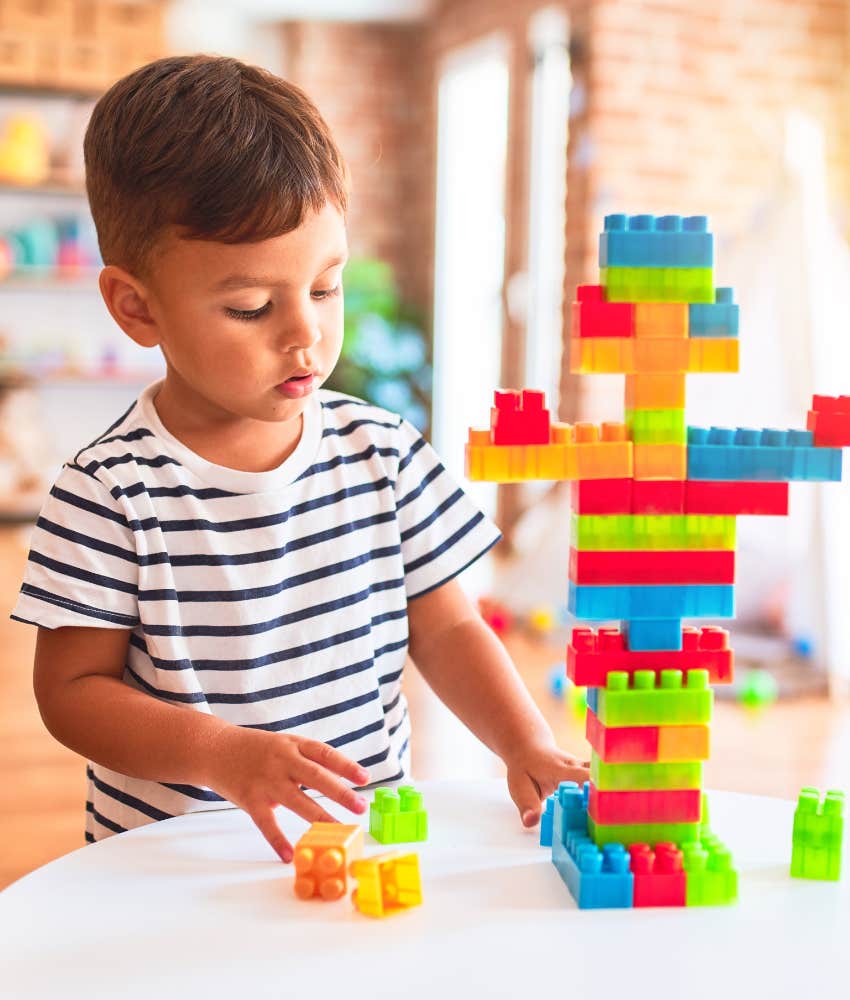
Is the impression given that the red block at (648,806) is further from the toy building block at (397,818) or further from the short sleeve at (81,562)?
the short sleeve at (81,562)

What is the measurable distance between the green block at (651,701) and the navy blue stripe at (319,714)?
0.32 m

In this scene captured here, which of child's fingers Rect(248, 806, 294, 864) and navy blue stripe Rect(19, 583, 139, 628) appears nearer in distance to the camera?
child's fingers Rect(248, 806, 294, 864)

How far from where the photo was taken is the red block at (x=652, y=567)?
0.64 m

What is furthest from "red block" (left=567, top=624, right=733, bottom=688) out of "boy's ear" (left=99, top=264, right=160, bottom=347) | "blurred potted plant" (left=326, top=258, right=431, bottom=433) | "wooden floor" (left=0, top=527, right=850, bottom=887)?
"blurred potted plant" (left=326, top=258, right=431, bottom=433)

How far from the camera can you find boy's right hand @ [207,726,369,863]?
2.23 ft

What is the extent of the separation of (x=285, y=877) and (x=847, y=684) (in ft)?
8.57

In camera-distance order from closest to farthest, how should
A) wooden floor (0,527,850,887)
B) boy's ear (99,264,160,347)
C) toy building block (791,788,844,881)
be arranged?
toy building block (791,788,844,881) → boy's ear (99,264,160,347) → wooden floor (0,527,850,887)

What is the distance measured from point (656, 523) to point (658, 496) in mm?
14

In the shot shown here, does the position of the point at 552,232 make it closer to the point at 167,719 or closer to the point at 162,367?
the point at 162,367

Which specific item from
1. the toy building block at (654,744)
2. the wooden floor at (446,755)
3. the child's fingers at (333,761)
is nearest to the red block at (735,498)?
the toy building block at (654,744)

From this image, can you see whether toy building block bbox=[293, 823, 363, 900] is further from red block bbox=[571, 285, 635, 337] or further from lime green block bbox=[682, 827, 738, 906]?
red block bbox=[571, 285, 635, 337]

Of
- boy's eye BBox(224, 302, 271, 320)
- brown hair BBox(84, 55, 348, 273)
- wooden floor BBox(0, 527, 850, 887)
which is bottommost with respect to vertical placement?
wooden floor BBox(0, 527, 850, 887)

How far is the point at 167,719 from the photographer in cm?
77

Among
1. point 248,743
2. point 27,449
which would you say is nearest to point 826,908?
point 248,743
